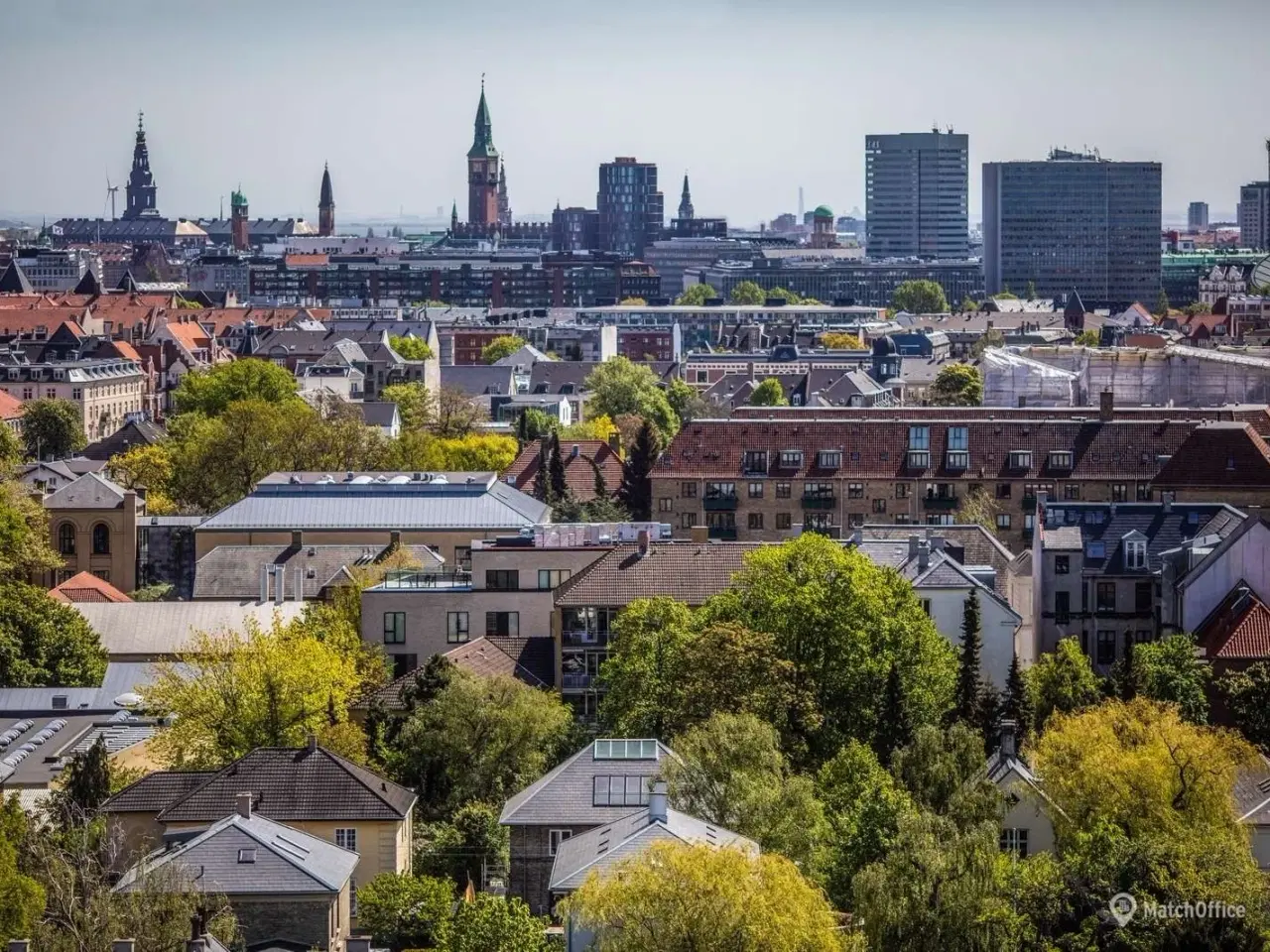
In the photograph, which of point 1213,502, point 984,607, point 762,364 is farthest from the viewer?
point 762,364

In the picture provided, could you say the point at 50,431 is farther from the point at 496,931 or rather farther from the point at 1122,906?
the point at 1122,906

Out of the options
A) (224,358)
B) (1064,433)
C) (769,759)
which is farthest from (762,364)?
(769,759)

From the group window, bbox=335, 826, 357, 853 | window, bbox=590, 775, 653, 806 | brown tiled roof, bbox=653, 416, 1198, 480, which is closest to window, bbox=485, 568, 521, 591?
window, bbox=590, 775, 653, 806

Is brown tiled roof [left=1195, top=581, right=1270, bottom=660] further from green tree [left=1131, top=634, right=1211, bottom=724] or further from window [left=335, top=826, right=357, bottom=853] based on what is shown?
window [left=335, top=826, right=357, bottom=853]

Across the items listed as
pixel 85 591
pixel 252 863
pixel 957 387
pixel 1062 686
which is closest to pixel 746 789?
pixel 252 863

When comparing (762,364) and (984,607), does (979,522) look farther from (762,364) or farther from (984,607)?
(762,364)

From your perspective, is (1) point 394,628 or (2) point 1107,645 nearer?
(1) point 394,628
